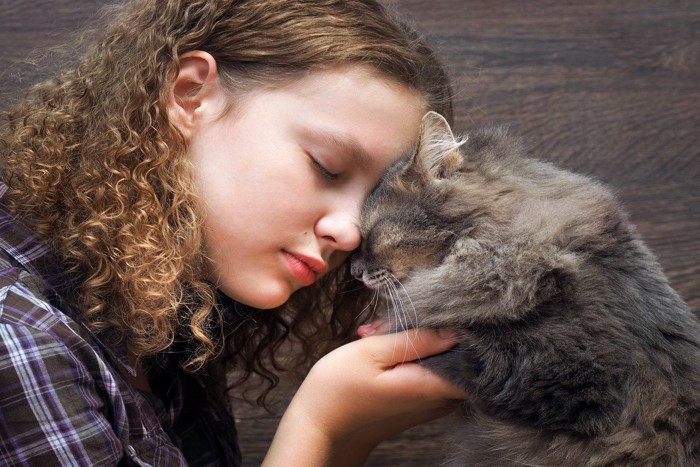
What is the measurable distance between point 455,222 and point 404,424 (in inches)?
18.6

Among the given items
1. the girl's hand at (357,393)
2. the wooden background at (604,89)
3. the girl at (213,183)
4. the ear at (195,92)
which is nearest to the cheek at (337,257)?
the girl at (213,183)

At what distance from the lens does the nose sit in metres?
1.31

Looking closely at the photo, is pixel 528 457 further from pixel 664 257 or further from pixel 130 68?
pixel 130 68

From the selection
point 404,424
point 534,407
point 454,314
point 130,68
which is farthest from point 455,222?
point 130,68

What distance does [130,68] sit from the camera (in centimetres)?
132

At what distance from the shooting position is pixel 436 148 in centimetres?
129

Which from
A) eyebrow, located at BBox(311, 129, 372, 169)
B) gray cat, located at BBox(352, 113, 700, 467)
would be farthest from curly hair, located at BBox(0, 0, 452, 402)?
gray cat, located at BBox(352, 113, 700, 467)

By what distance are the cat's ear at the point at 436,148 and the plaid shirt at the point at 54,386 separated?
0.60 metres

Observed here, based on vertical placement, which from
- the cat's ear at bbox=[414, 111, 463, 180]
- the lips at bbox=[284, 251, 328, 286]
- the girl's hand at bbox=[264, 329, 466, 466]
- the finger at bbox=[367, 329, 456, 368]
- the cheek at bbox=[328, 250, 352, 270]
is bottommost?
the girl's hand at bbox=[264, 329, 466, 466]

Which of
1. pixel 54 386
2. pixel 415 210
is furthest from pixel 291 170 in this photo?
pixel 54 386

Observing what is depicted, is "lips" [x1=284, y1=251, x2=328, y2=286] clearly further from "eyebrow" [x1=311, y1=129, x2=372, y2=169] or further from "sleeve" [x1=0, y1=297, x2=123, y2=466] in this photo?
"sleeve" [x1=0, y1=297, x2=123, y2=466]

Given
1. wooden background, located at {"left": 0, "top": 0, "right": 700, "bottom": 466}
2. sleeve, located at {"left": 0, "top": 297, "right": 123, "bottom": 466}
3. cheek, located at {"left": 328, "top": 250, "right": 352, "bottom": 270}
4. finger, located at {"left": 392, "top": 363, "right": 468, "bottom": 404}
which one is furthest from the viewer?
wooden background, located at {"left": 0, "top": 0, "right": 700, "bottom": 466}

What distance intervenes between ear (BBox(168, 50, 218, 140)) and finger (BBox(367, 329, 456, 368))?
19.0 inches

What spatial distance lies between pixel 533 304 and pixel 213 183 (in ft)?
1.83
